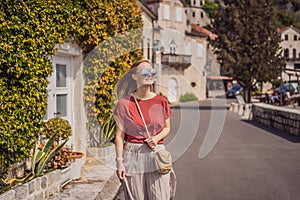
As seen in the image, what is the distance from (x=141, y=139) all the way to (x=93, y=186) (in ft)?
10.2

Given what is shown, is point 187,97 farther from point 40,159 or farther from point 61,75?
point 40,159

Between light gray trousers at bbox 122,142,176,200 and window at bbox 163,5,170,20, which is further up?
window at bbox 163,5,170,20

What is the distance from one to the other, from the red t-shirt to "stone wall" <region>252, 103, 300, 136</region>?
1082cm

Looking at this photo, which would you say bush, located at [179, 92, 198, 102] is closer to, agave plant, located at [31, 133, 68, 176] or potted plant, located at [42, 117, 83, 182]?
potted plant, located at [42, 117, 83, 182]

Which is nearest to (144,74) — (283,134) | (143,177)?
(143,177)

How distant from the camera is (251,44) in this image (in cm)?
3184

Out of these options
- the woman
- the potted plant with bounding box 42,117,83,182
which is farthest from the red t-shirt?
the potted plant with bounding box 42,117,83,182

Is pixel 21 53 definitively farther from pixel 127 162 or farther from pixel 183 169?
pixel 183 169

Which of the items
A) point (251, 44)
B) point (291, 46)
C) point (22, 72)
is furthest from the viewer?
point (291, 46)

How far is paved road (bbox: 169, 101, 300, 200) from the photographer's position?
748 centimetres

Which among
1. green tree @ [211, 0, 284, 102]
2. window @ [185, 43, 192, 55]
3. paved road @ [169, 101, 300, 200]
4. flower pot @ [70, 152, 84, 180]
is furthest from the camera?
window @ [185, 43, 192, 55]

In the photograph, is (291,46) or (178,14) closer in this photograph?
(178,14)

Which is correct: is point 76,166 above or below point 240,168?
above

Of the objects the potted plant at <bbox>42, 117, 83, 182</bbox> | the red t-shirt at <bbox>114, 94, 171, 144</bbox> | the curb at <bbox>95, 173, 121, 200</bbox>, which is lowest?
the curb at <bbox>95, 173, 121, 200</bbox>
